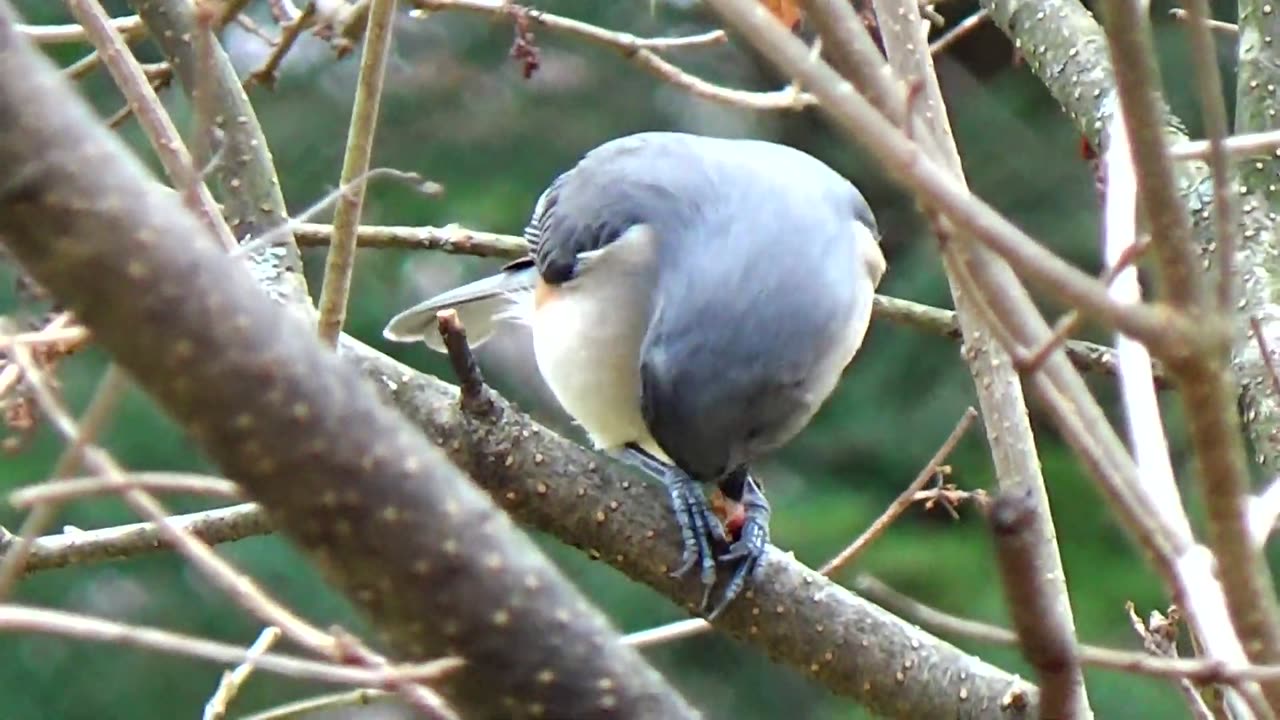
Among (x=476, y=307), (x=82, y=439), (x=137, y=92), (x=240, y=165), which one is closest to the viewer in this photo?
(x=82, y=439)

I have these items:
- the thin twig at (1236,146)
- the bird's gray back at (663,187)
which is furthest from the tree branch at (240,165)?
the thin twig at (1236,146)

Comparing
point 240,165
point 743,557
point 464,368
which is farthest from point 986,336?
point 240,165

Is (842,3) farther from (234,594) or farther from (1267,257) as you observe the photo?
(1267,257)

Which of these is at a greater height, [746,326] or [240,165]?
[240,165]

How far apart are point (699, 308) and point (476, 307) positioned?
0.59m

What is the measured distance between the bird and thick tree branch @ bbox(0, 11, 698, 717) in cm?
69

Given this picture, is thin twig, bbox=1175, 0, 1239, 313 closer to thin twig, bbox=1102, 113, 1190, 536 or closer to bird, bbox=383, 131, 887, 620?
thin twig, bbox=1102, 113, 1190, 536

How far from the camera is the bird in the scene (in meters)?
1.36

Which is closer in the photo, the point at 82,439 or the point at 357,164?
the point at 82,439

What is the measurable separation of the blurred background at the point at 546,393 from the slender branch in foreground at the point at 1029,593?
8.51 ft

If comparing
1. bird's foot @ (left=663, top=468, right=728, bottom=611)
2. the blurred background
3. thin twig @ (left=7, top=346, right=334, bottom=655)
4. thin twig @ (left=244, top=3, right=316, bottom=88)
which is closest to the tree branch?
thin twig @ (left=244, top=3, right=316, bottom=88)

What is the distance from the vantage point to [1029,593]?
1.51 ft

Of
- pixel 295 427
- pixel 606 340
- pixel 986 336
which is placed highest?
pixel 295 427

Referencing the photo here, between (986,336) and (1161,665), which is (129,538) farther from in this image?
(1161,665)
